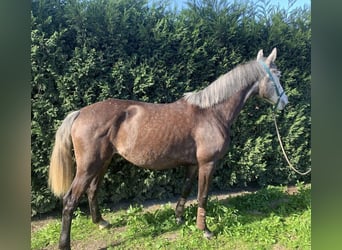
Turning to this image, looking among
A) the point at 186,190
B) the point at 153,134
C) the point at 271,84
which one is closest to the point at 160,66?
the point at 153,134

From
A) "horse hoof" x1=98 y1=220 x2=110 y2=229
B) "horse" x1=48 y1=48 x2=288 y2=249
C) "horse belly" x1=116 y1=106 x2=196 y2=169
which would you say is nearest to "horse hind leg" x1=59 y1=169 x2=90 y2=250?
"horse" x1=48 y1=48 x2=288 y2=249

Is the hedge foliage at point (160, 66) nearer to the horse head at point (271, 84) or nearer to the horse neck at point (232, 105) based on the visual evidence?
the horse neck at point (232, 105)

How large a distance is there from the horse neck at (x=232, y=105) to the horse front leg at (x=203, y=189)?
22.9 inches

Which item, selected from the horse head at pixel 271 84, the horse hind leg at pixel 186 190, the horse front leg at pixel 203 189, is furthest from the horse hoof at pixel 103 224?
the horse head at pixel 271 84

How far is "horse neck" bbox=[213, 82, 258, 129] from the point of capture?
12.0ft

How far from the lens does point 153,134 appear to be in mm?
3371

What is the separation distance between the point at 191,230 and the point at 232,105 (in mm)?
1602

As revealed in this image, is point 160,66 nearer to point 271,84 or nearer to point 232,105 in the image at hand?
point 232,105

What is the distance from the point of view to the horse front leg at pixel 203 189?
3.49 meters

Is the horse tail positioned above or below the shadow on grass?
above

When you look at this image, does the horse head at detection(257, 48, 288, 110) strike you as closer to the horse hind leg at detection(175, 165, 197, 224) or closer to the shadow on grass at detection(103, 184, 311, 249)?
the horse hind leg at detection(175, 165, 197, 224)

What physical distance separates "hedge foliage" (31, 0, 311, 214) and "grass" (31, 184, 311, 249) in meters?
0.48

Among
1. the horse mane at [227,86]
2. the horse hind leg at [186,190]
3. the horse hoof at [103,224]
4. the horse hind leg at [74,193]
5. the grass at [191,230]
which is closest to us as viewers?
the horse hind leg at [74,193]
